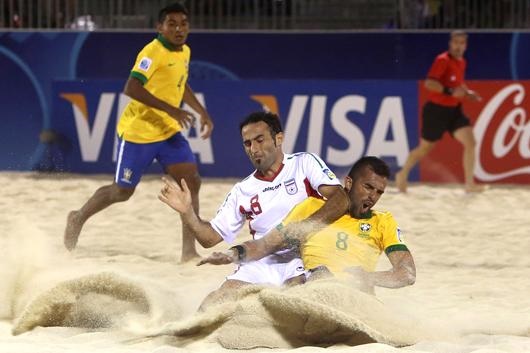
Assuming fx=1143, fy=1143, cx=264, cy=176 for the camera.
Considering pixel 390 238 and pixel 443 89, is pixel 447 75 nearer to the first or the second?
pixel 443 89

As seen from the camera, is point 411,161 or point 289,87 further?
point 289,87

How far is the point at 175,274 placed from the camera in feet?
25.1

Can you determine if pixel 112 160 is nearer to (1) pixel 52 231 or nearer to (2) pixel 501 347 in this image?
(1) pixel 52 231

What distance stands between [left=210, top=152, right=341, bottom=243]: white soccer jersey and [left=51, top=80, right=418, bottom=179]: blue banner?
7013mm

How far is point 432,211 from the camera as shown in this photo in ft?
35.1

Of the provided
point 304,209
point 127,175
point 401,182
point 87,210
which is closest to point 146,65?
point 127,175

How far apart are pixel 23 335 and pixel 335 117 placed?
25.9ft

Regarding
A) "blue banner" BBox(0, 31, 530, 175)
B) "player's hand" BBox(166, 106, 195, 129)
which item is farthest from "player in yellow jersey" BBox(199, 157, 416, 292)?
"blue banner" BBox(0, 31, 530, 175)

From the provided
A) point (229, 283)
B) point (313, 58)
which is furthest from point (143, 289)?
point (313, 58)

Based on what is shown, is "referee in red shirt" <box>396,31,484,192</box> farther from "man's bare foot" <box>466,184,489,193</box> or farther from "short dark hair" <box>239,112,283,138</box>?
"short dark hair" <box>239,112,283,138</box>

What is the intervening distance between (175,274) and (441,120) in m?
5.11

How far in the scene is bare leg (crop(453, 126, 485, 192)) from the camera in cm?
1184

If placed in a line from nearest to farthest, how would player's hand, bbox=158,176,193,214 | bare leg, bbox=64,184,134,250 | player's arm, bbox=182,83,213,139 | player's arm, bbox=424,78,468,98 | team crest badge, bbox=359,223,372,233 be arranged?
player's hand, bbox=158,176,193,214 → team crest badge, bbox=359,223,372,233 → bare leg, bbox=64,184,134,250 → player's arm, bbox=182,83,213,139 → player's arm, bbox=424,78,468,98

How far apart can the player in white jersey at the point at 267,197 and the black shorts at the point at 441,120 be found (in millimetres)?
6461
